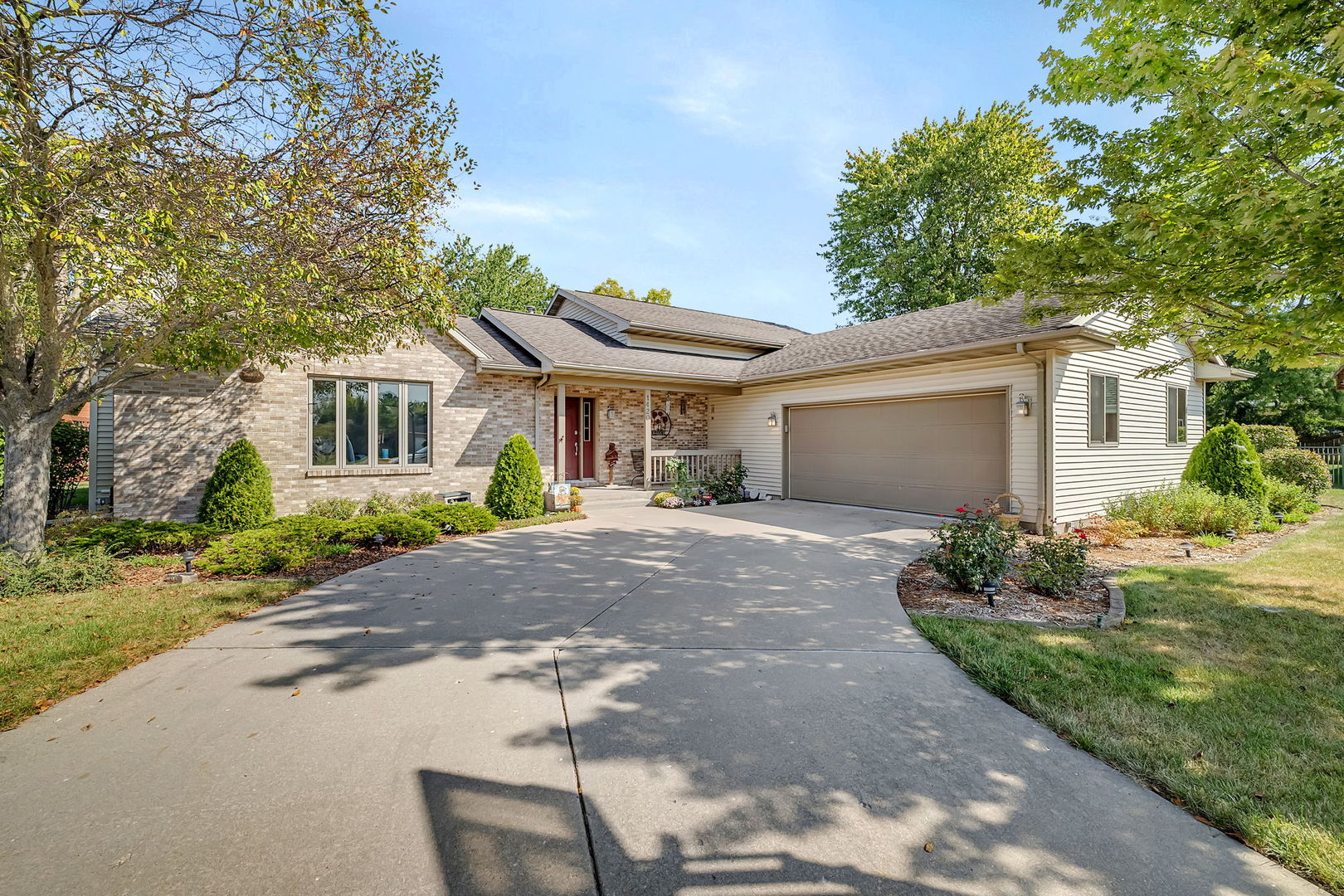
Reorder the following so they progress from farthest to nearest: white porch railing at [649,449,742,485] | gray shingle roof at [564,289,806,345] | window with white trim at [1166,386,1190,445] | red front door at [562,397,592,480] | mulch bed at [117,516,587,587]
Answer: gray shingle roof at [564,289,806,345]
red front door at [562,397,592,480]
white porch railing at [649,449,742,485]
window with white trim at [1166,386,1190,445]
mulch bed at [117,516,587,587]

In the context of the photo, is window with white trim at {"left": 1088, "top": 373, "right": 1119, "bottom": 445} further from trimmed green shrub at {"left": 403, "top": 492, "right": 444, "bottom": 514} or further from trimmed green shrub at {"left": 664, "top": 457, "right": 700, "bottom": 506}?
trimmed green shrub at {"left": 403, "top": 492, "right": 444, "bottom": 514}

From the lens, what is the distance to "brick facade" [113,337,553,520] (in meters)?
9.20

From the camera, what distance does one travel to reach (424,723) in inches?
127

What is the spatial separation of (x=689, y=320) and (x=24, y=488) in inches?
574

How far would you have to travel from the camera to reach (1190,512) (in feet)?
30.9

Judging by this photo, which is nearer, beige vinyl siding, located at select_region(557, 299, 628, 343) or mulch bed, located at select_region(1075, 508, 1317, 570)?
mulch bed, located at select_region(1075, 508, 1317, 570)

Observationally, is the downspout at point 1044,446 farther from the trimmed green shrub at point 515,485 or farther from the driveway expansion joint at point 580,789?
the trimmed green shrub at point 515,485

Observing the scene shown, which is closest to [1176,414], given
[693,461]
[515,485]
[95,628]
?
[693,461]

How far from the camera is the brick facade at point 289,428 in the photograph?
9195 millimetres

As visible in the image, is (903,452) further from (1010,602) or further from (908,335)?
(1010,602)

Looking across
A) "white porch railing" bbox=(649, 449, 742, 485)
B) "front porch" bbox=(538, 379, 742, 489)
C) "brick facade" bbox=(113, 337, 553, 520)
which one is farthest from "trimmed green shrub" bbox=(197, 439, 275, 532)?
"white porch railing" bbox=(649, 449, 742, 485)

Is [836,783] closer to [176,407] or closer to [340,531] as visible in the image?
[340,531]

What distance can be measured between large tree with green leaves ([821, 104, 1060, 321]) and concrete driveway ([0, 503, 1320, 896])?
77.7 feet

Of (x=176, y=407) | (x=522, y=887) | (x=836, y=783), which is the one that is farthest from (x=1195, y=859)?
(x=176, y=407)
